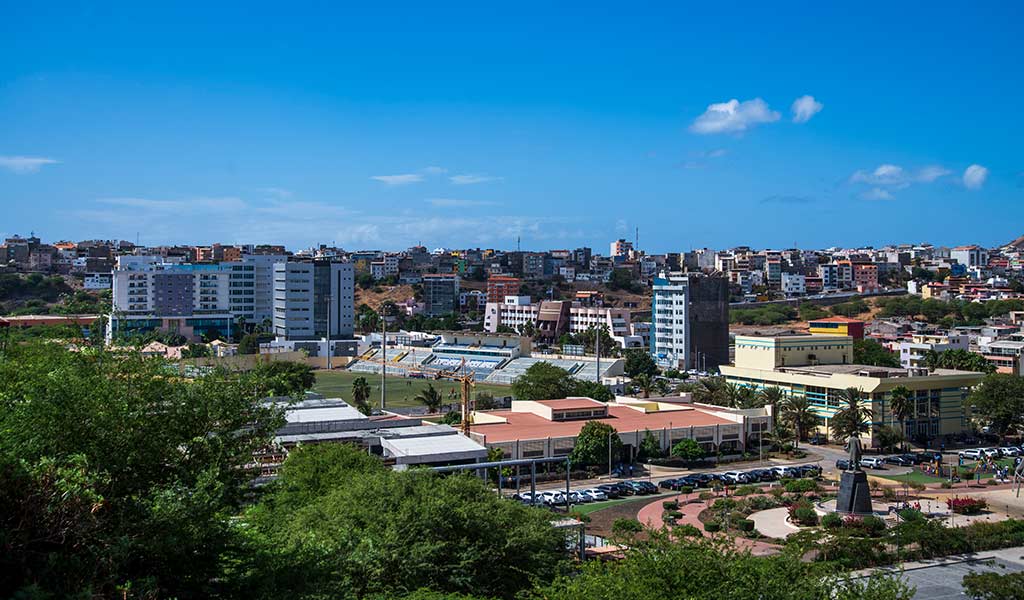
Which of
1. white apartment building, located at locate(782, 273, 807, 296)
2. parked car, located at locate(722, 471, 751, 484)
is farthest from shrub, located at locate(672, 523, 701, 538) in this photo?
white apartment building, located at locate(782, 273, 807, 296)

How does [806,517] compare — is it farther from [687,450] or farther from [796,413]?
[796,413]

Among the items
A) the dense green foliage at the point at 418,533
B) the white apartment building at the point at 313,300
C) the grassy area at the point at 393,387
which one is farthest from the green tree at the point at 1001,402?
the white apartment building at the point at 313,300

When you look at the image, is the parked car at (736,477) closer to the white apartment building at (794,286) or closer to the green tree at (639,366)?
the green tree at (639,366)

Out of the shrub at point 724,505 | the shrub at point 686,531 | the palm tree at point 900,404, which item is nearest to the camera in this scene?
the shrub at point 686,531

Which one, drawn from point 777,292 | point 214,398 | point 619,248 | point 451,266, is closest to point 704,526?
point 214,398

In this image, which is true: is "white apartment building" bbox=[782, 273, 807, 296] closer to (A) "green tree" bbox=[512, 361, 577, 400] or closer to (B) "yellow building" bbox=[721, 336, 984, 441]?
(B) "yellow building" bbox=[721, 336, 984, 441]

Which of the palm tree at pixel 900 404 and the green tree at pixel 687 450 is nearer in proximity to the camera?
the green tree at pixel 687 450
